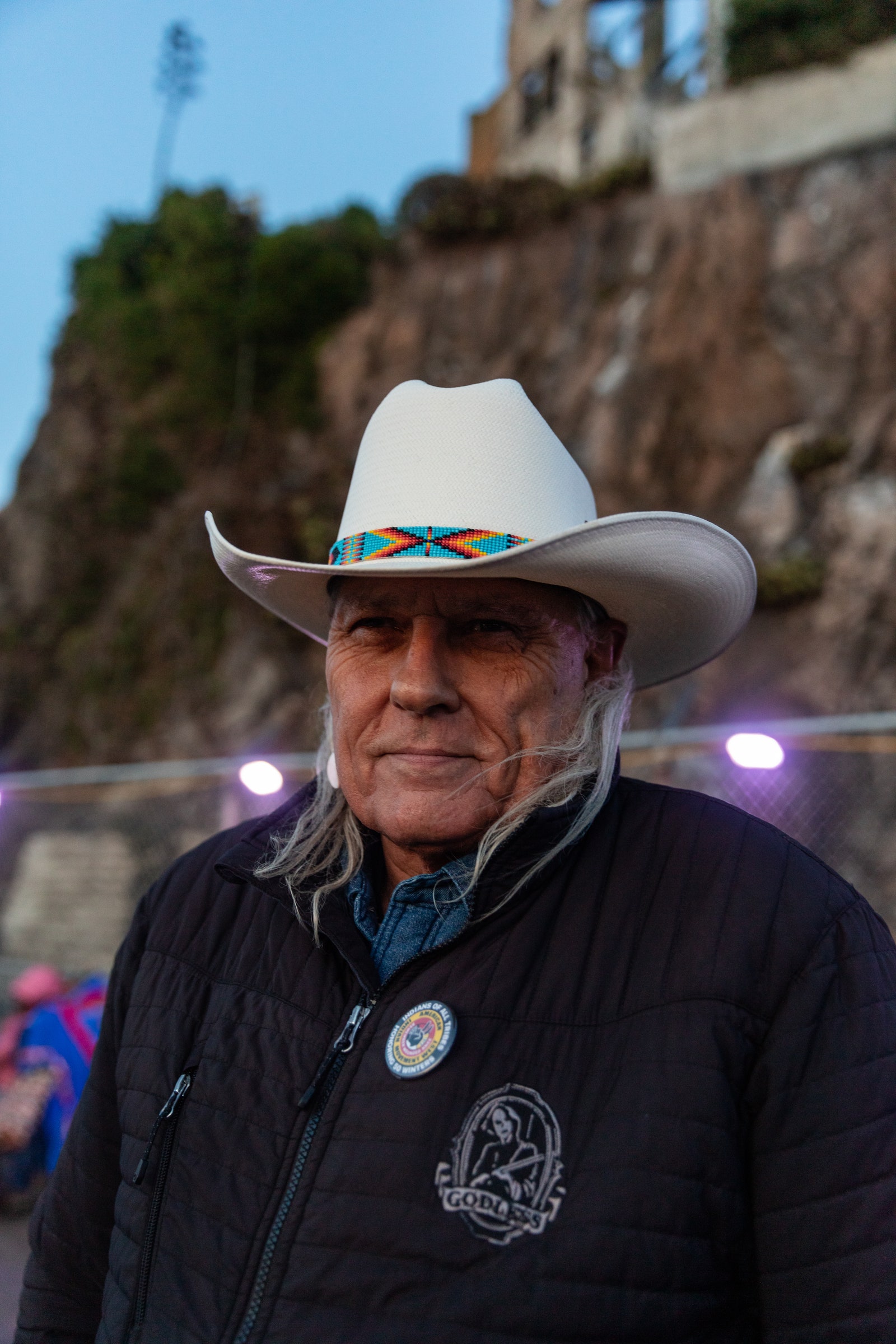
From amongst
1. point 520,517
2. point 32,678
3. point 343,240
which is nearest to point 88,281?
point 343,240

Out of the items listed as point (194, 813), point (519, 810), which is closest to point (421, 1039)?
point (519, 810)

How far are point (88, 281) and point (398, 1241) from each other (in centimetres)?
2488

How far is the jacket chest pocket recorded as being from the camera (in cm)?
140

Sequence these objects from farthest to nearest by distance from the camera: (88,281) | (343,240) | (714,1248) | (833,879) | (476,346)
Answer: (88,281)
(343,240)
(476,346)
(833,879)
(714,1248)

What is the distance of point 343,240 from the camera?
19.3 metres

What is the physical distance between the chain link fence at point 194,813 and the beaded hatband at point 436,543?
142 cm

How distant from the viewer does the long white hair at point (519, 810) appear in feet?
4.91

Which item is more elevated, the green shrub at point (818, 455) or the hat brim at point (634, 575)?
the green shrub at point (818, 455)

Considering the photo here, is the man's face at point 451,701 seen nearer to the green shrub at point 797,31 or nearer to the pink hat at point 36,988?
the pink hat at point 36,988

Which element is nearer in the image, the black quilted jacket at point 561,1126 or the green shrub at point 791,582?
the black quilted jacket at point 561,1126

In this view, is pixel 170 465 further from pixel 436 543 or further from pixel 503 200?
pixel 436 543

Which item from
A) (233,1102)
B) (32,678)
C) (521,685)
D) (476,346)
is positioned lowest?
(233,1102)

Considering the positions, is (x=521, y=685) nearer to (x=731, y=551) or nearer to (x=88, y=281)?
(x=731, y=551)

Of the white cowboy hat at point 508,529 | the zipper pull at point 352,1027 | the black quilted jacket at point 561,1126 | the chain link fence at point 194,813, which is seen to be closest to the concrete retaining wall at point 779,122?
the chain link fence at point 194,813
